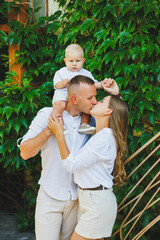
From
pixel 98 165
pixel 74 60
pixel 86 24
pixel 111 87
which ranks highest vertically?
pixel 86 24

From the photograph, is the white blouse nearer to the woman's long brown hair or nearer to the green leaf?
the woman's long brown hair

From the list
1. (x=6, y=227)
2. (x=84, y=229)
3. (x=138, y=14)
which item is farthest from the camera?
(x=6, y=227)

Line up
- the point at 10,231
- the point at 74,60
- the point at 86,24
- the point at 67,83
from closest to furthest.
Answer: the point at 67,83, the point at 74,60, the point at 86,24, the point at 10,231

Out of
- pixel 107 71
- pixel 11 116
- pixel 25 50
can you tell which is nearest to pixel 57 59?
pixel 25 50

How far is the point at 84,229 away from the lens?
5.16ft

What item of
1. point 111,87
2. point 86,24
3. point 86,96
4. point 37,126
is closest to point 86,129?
point 86,96

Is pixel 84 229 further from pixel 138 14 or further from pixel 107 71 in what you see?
pixel 138 14

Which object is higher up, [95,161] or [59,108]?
[59,108]

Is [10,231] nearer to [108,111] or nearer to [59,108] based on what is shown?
[59,108]

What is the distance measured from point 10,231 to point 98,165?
218cm

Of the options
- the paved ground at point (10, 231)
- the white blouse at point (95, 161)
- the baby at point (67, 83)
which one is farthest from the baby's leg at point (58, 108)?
the paved ground at point (10, 231)

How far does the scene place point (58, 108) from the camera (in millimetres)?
1800

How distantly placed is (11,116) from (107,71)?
1.07m

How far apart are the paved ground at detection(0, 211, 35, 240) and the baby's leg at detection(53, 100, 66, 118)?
6.50ft
